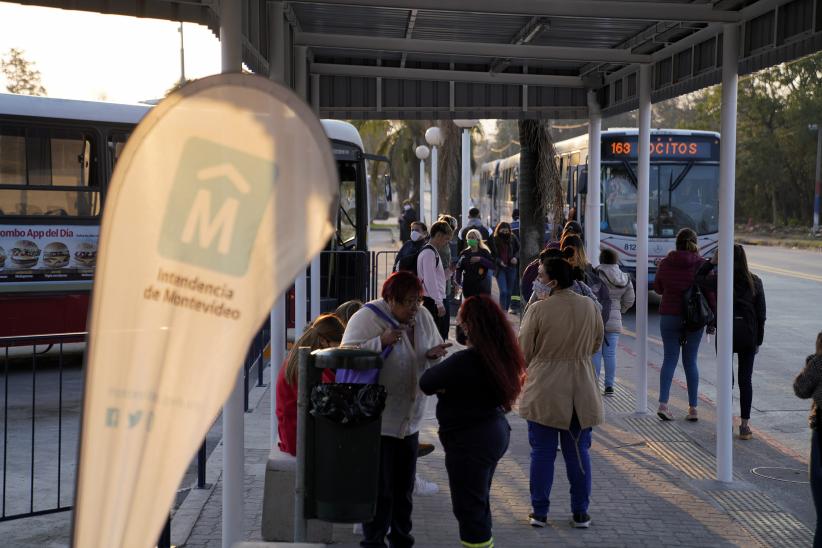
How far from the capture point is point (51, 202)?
45.4 ft

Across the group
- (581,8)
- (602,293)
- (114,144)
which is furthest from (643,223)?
(114,144)

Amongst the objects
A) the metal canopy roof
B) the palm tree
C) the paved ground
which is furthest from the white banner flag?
the palm tree

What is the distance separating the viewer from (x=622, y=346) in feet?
52.4

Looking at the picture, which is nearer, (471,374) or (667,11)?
(471,374)

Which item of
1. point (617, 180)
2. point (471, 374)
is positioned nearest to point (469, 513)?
point (471, 374)

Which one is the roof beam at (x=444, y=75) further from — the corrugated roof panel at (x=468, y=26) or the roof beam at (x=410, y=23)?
the roof beam at (x=410, y=23)

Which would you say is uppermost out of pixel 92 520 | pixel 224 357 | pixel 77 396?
pixel 224 357

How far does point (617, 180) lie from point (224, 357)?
60.1 feet

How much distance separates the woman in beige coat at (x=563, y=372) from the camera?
6.62m

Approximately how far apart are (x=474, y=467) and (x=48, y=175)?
1007 cm

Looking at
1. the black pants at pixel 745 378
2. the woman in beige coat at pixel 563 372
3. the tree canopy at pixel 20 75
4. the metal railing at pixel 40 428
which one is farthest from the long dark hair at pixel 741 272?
the tree canopy at pixel 20 75

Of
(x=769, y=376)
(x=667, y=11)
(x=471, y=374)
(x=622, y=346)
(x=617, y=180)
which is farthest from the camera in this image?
(x=617, y=180)

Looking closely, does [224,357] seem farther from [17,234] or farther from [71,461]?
[17,234]

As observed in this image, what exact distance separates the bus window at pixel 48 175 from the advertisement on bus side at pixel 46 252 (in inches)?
9.2
